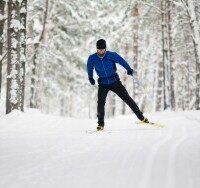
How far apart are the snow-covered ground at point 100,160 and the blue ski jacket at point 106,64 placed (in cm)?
132

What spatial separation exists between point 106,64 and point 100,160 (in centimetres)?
336

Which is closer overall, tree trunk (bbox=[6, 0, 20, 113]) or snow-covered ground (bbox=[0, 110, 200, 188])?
snow-covered ground (bbox=[0, 110, 200, 188])

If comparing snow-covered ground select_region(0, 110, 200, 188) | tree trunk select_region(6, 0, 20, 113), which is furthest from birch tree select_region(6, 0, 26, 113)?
snow-covered ground select_region(0, 110, 200, 188)

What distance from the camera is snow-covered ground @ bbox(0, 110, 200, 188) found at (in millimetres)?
3602

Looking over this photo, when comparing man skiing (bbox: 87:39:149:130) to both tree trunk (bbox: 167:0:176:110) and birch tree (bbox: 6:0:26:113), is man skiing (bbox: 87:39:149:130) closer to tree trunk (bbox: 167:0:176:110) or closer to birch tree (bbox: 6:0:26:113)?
birch tree (bbox: 6:0:26:113)

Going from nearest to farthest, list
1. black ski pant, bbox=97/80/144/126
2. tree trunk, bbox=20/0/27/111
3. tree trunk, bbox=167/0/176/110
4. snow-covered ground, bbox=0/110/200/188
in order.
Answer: snow-covered ground, bbox=0/110/200/188
black ski pant, bbox=97/80/144/126
tree trunk, bbox=20/0/27/111
tree trunk, bbox=167/0/176/110

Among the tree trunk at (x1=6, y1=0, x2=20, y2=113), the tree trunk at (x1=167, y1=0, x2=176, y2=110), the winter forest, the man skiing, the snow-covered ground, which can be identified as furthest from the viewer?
the tree trunk at (x1=167, y1=0, x2=176, y2=110)

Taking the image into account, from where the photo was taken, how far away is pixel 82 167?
4219mm

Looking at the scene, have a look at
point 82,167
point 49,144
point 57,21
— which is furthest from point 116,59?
point 57,21

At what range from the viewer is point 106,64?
758cm

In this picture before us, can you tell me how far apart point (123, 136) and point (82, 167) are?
2.60 metres

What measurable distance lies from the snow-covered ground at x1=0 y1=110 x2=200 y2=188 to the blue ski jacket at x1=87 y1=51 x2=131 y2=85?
1322 mm

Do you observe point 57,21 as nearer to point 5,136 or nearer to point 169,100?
point 169,100

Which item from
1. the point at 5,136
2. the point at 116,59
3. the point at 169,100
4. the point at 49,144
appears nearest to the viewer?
the point at 49,144
